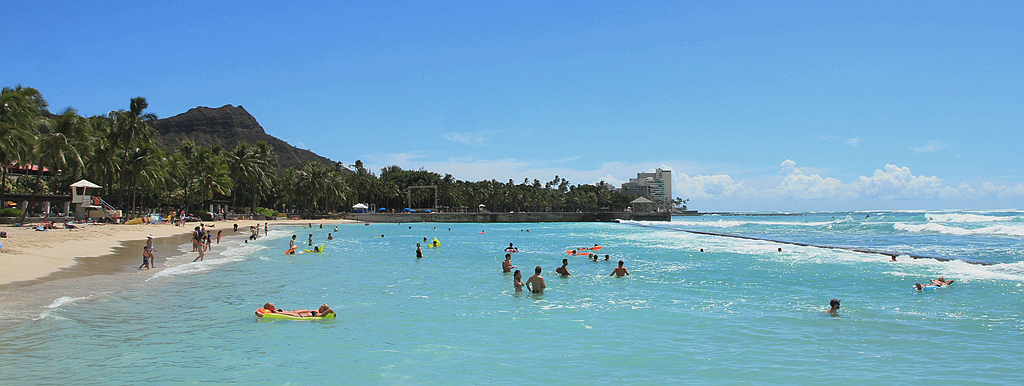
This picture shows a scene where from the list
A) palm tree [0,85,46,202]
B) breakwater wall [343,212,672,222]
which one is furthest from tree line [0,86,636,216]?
breakwater wall [343,212,672,222]

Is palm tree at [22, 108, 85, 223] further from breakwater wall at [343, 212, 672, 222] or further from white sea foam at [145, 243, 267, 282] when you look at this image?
breakwater wall at [343, 212, 672, 222]

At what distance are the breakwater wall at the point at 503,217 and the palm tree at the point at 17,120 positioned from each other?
48477 mm

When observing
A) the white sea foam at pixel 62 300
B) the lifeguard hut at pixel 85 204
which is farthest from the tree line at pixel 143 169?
the white sea foam at pixel 62 300

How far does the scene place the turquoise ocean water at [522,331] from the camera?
8.31m

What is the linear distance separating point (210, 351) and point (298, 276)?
10979mm

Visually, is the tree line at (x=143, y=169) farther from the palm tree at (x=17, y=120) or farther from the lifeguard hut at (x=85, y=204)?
the lifeguard hut at (x=85, y=204)

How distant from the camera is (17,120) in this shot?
37.3 m

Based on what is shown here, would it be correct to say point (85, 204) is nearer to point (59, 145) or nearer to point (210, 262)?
point (59, 145)

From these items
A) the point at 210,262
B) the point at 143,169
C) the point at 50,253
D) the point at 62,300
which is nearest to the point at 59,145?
the point at 143,169

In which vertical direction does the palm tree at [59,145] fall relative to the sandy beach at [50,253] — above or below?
above

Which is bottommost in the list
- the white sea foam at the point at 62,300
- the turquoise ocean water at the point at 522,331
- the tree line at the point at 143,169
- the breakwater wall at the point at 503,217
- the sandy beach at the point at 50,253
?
the turquoise ocean water at the point at 522,331

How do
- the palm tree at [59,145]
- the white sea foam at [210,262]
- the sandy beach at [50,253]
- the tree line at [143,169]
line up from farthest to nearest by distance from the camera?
the palm tree at [59,145] → the tree line at [143,169] → the white sea foam at [210,262] → the sandy beach at [50,253]

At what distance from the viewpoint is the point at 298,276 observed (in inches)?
790

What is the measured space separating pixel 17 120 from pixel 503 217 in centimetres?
7188
